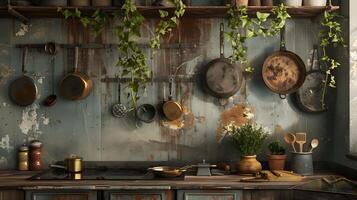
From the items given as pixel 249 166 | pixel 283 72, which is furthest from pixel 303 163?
pixel 283 72

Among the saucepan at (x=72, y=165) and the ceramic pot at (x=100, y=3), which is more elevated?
the ceramic pot at (x=100, y=3)

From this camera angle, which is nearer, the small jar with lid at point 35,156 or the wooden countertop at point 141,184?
the wooden countertop at point 141,184

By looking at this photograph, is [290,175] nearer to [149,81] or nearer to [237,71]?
[237,71]

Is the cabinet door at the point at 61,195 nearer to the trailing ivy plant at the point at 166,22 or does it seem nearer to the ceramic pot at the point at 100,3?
the trailing ivy plant at the point at 166,22

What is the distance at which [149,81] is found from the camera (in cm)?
360

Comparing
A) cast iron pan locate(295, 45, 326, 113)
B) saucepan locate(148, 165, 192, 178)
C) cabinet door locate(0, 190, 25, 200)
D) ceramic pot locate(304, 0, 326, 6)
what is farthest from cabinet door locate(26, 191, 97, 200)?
ceramic pot locate(304, 0, 326, 6)

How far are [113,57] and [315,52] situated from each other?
155 cm

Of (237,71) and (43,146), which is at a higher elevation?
(237,71)

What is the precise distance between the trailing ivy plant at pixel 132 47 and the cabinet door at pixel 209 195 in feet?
2.70

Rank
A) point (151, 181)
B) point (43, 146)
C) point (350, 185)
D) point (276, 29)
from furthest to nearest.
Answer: point (43, 146), point (276, 29), point (151, 181), point (350, 185)

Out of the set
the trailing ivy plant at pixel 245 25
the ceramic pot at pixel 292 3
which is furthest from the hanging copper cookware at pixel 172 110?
the ceramic pot at pixel 292 3

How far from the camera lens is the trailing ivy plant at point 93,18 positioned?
3.28m

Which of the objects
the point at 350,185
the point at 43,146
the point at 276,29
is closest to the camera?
the point at 350,185

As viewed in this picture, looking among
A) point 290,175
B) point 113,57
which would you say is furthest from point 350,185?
A: point 113,57
